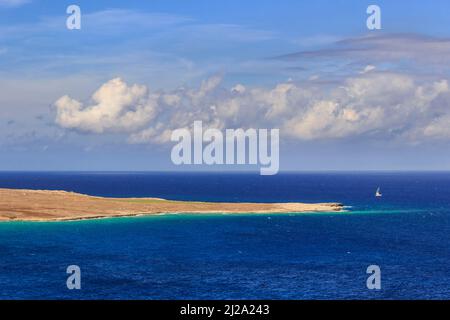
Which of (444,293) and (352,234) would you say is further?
(352,234)

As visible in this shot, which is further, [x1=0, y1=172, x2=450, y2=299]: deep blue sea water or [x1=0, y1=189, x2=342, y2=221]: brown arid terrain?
[x1=0, y1=189, x2=342, y2=221]: brown arid terrain

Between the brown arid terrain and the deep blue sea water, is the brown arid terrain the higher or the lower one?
the higher one

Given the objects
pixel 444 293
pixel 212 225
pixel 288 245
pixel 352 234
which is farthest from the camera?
pixel 212 225

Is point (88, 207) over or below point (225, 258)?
over

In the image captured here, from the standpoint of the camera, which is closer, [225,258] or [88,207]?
[225,258]

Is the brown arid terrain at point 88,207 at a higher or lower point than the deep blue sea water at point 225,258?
higher

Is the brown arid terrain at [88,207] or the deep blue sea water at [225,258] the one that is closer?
the deep blue sea water at [225,258]
